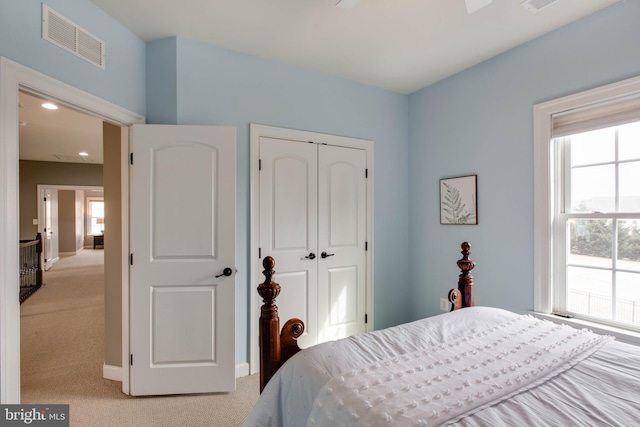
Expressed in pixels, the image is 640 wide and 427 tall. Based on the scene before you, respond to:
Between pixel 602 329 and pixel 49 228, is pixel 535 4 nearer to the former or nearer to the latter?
pixel 602 329

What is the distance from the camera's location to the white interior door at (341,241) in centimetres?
301

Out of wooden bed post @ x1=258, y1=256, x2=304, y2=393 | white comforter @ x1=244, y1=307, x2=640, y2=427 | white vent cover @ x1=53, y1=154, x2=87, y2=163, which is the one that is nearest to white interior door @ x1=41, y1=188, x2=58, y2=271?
white vent cover @ x1=53, y1=154, x2=87, y2=163

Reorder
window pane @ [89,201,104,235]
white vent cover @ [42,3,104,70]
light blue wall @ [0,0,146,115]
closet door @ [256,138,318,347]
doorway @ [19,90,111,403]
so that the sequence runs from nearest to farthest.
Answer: light blue wall @ [0,0,146,115] < white vent cover @ [42,3,104,70] < closet door @ [256,138,318,347] < doorway @ [19,90,111,403] < window pane @ [89,201,104,235]

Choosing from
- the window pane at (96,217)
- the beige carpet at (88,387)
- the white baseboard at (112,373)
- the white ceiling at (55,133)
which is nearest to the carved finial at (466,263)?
the beige carpet at (88,387)

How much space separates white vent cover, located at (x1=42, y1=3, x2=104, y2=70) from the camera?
1.68m

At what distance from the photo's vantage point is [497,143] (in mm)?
2693

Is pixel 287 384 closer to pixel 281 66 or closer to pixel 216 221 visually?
pixel 216 221

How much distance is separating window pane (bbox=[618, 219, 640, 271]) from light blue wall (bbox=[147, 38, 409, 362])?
5.90ft

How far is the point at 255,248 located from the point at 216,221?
450 mm

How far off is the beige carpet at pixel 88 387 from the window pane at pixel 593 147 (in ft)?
9.59

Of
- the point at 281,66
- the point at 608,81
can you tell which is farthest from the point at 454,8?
the point at 281,66

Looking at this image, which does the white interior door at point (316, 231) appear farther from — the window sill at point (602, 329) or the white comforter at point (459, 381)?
the window sill at point (602, 329)

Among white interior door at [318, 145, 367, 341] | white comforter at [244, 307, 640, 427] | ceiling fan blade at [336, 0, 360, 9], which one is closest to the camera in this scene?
white comforter at [244, 307, 640, 427]

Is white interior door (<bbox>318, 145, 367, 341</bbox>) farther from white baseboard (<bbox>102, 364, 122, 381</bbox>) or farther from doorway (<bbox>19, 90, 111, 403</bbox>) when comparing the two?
doorway (<bbox>19, 90, 111, 403</bbox>)
